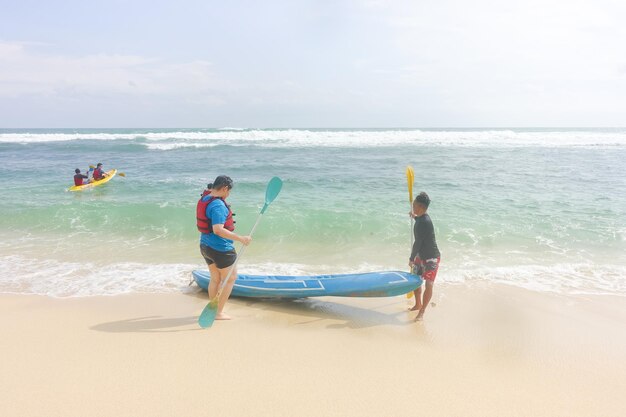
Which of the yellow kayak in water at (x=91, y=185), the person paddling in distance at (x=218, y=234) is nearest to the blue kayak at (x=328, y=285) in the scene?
the person paddling in distance at (x=218, y=234)

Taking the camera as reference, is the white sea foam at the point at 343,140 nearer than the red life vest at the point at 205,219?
No

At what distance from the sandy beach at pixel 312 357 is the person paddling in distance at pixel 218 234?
0.45 m

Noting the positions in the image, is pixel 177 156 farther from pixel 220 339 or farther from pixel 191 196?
pixel 220 339

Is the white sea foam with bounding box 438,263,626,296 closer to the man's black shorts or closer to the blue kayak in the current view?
the blue kayak

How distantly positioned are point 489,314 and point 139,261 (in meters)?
5.31

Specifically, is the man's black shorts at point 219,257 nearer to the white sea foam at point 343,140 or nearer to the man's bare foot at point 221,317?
the man's bare foot at point 221,317

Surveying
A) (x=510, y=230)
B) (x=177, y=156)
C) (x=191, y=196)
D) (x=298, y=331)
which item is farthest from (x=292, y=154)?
(x=298, y=331)

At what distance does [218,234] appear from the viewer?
12.7 feet

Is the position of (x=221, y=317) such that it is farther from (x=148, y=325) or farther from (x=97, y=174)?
(x=97, y=174)

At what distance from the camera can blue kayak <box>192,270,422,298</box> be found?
463 cm

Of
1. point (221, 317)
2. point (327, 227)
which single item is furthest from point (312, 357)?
point (327, 227)

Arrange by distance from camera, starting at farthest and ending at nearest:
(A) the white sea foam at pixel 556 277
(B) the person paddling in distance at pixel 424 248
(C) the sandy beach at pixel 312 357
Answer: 1. (A) the white sea foam at pixel 556 277
2. (B) the person paddling in distance at pixel 424 248
3. (C) the sandy beach at pixel 312 357

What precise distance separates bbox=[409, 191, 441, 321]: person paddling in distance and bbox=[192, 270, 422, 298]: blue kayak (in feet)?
0.40

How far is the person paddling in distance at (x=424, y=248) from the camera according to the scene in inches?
176
